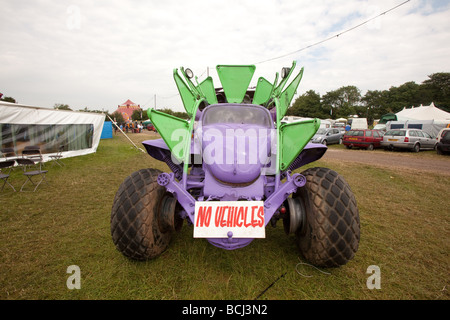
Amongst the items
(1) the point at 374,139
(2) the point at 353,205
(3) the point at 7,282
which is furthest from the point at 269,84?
(1) the point at 374,139

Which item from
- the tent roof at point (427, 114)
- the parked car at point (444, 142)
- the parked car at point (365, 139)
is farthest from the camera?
the tent roof at point (427, 114)

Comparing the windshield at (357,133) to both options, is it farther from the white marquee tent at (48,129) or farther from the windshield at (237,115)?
the white marquee tent at (48,129)

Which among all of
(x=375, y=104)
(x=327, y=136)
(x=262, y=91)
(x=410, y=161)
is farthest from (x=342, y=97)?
(x=262, y=91)

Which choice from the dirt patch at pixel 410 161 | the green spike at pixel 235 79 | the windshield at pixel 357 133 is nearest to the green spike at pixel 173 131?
the green spike at pixel 235 79

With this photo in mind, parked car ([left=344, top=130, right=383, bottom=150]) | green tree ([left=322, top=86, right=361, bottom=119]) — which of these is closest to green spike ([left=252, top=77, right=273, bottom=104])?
parked car ([left=344, top=130, right=383, bottom=150])

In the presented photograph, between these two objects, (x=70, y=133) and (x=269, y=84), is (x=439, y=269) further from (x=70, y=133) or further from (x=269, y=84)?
(x=70, y=133)

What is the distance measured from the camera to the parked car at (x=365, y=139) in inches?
629

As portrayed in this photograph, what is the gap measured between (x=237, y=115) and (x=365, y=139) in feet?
53.0

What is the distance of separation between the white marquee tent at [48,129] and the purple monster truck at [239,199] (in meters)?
9.55

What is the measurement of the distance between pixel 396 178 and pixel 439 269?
5600 millimetres

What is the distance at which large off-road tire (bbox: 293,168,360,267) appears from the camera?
2361 mm

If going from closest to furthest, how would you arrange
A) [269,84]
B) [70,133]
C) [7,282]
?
[7,282], [269,84], [70,133]

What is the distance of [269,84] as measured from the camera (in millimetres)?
4926
